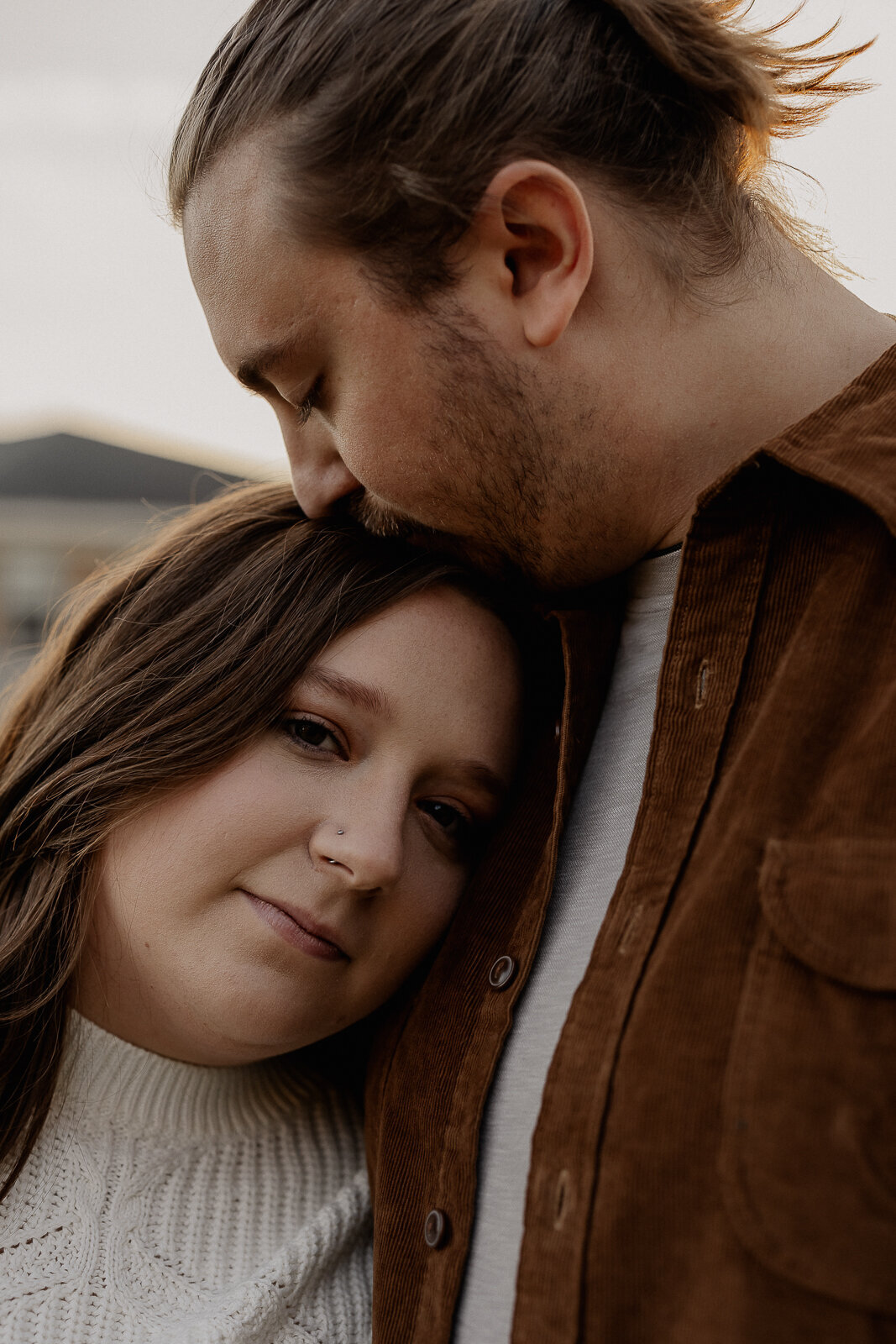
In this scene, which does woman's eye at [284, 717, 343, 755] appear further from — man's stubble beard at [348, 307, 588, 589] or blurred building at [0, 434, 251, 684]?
blurred building at [0, 434, 251, 684]

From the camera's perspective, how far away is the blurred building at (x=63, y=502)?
691 inches

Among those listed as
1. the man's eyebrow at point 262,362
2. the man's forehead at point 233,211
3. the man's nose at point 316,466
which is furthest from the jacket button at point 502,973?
the man's forehead at point 233,211

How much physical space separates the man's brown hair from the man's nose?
0.34m

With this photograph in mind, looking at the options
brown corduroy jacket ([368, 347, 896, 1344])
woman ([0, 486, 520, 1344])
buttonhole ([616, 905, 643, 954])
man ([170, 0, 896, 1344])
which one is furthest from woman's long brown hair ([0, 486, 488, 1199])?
buttonhole ([616, 905, 643, 954])

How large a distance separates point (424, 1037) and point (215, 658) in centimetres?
71

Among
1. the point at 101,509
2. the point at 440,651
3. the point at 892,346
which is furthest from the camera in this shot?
the point at 101,509

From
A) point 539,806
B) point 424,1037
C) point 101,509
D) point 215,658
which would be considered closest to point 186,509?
point 215,658

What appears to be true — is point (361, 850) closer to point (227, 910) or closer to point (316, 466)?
point (227, 910)

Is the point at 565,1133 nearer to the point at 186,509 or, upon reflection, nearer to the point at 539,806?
the point at 539,806

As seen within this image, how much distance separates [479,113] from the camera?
1.56 metres

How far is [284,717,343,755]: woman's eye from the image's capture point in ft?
5.72

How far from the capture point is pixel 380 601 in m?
1.80

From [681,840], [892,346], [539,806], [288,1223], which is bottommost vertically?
[288,1223]

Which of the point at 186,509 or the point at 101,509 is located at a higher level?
the point at 186,509
